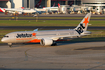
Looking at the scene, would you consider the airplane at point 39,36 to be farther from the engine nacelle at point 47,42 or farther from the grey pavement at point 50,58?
the grey pavement at point 50,58

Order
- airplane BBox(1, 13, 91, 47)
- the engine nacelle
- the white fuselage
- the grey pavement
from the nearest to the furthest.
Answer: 1. the grey pavement
2. the engine nacelle
3. airplane BBox(1, 13, 91, 47)
4. the white fuselage

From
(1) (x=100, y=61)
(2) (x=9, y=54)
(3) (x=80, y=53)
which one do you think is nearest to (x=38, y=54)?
(2) (x=9, y=54)

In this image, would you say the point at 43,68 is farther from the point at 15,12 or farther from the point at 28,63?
the point at 15,12

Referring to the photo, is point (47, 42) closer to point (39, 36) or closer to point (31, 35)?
point (39, 36)

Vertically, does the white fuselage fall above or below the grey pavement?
above

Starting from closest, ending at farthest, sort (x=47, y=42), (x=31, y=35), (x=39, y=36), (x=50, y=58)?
1. (x=50, y=58)
2. (x=47, y=42)
3. (x=31, y=35)
4. (x=39, y=36)

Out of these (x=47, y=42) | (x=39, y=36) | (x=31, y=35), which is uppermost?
(x=31, y=35)

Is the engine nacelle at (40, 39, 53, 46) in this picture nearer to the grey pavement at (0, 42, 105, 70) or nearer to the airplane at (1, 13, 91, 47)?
the airplane at (1, 13, 91, 47)

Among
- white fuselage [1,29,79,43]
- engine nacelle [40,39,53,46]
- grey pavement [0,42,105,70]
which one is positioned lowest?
grey pavement [0,42,105,70]

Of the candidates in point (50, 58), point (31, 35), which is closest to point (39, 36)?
point (31, 35)

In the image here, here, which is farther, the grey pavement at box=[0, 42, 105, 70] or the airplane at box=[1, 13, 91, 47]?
the airplane at box=[1, 13, 91, 47]

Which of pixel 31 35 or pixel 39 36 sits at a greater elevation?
pixel 31 35

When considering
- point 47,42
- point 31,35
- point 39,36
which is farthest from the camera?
point 39,36

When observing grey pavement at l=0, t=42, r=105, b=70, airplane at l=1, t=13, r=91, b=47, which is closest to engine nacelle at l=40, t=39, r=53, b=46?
airplane at l=1, t=13, r=91, b=47
